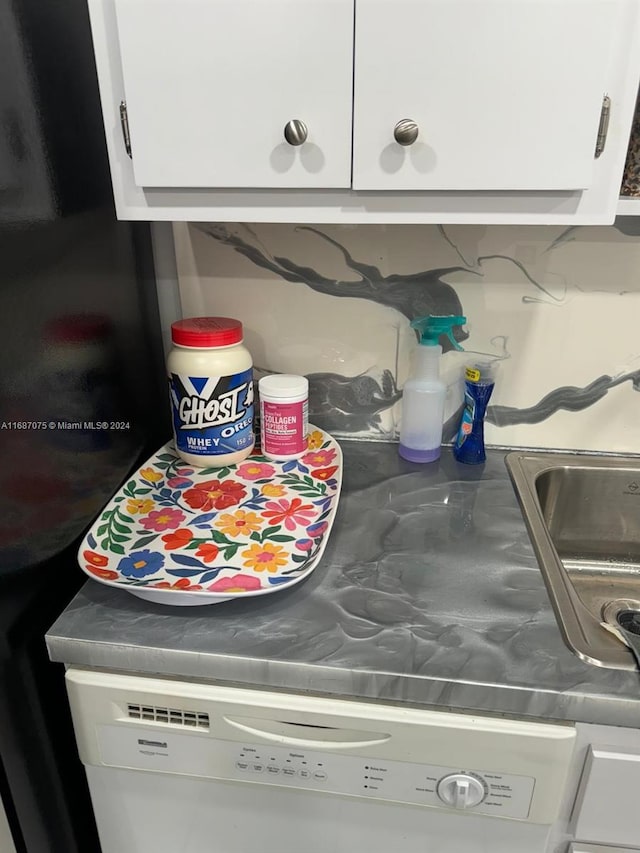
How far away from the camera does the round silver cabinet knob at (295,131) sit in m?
0.75

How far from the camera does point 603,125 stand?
738 millimetres

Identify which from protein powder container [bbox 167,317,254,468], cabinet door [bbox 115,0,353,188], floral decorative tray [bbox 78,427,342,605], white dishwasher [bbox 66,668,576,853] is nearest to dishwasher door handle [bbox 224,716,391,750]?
white dishwasher [bbox 66,668,576,853]

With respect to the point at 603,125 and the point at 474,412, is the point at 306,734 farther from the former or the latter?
the point at 603,125

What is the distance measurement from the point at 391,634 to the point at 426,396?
47cm

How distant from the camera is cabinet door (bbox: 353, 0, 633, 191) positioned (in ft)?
2.31

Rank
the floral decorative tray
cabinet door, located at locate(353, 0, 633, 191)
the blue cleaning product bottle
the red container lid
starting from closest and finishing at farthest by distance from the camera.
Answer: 1. cabinet door, located at locate(353, 0, 633, 191)
2. the floral decorative tray
3. the red container lid
4. the blue cleaning product bottle

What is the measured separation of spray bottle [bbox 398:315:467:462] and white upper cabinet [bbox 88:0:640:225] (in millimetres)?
302

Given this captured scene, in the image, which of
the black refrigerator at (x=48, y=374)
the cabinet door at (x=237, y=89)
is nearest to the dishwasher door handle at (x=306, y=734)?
the black refrigerator at (x=48, y=374)

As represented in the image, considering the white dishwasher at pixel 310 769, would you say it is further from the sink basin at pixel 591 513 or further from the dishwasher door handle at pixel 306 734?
the sink basin at pixel 591 513

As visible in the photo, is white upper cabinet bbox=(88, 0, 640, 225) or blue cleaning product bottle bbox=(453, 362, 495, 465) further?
blue cleaning product bottle bbox=(453, 362, 495, 465)

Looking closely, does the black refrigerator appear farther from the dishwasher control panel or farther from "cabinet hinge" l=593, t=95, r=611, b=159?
"cabinet hinge" l=593, t=95, r=611, b=159

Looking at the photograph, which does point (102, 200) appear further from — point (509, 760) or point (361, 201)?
point (509, 760)

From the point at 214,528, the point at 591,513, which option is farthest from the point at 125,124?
the point at 591,513

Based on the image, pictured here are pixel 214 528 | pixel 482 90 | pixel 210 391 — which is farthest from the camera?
pixel 210 391
